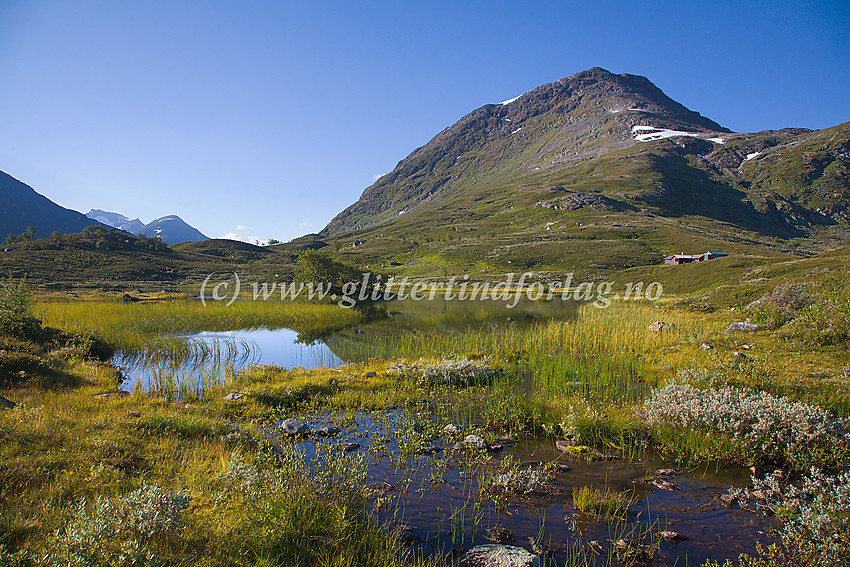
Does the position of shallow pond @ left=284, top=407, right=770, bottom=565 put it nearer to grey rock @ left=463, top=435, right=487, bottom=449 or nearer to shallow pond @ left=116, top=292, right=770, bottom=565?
shallow pond @ left=116, top=292, right=770, bottom=565

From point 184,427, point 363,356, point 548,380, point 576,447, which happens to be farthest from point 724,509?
point 363,356

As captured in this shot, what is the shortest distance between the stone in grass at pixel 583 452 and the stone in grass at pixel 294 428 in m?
6.14

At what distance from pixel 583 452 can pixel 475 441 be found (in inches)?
96.1

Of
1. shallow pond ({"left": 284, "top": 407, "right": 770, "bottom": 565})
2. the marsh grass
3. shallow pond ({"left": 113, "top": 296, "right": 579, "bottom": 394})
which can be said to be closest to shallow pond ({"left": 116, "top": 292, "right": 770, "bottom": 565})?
shallow pond ({"left": 284, "top": 407, "right": 770, "bottom": 565})

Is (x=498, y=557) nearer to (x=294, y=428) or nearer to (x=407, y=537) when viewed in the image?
(x=407, y=537)

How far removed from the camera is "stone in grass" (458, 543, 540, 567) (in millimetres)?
4990

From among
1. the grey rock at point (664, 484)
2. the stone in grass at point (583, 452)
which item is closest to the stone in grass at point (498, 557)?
the grey rock at point (664, 484)

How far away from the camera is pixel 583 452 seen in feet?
28.1

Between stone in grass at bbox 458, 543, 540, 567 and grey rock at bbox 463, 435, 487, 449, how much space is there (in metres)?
3.25

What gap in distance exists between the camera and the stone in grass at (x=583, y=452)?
27.4ft

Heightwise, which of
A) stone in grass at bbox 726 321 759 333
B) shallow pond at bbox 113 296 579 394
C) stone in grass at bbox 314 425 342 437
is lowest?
shallow pond at bbox 113 296 579 394

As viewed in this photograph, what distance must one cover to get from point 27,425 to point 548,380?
42.6 feet

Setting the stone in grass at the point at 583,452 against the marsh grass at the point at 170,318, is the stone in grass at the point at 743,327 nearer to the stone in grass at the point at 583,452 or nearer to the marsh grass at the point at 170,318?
the stone in grass at the point at 583,452

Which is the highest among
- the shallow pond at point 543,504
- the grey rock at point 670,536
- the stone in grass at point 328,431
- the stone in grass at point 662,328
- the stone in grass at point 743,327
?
the stone in grass at point 743,327
